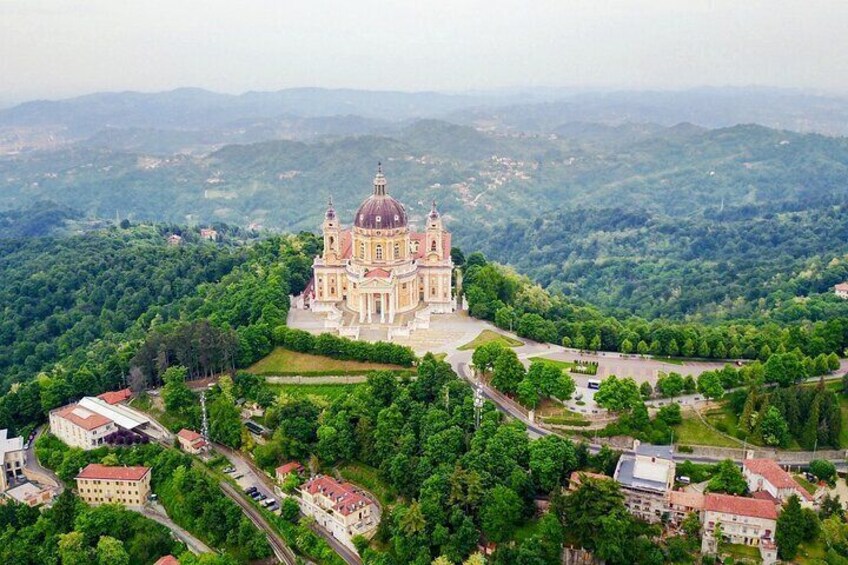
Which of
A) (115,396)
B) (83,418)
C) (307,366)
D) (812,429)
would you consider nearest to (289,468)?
(307,366)

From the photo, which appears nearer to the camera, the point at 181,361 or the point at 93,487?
the point at 93,487

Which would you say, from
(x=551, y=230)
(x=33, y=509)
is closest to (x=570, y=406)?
(x=33, y=509)

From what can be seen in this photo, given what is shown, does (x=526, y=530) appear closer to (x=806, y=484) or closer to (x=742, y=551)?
(x=742, y=551)

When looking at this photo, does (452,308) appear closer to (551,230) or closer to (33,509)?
(33,509)

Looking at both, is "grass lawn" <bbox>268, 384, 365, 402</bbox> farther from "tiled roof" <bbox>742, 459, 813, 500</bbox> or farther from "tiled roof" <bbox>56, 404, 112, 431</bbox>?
"tiled roof" <bbox>742, 459, 813, 500</bbox>

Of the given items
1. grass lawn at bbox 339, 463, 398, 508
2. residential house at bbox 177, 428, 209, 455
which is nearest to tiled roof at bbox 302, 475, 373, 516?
grass lawn at bbox 339, 463, 398, 508

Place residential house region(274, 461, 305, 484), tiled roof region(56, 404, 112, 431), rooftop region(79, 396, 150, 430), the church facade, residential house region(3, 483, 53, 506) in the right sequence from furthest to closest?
1. the church facade
2. rooftop region(79, 396, 150, 430)
3. tiled roof region(56, 404, 112, 431)
4. residential house region(3, 483, 53, 506)
5. residential house region(274, 461, 305, 484)
